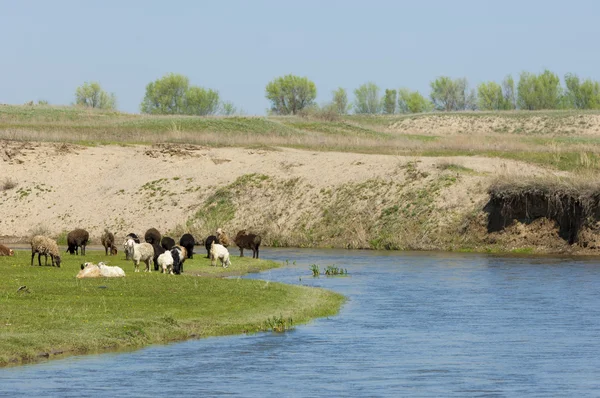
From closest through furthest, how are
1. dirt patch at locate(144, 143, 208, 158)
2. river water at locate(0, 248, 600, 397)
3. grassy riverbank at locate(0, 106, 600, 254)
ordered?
river water at locate(0, 248, 600, 397), grassy riverbank at locate(0, 106, 600, 254), dirt patch at locate(144, 143, 208, 158)

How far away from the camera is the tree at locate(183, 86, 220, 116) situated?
17300 cm

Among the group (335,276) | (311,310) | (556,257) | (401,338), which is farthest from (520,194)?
(401,338)

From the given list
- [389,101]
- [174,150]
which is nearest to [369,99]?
[389,101]

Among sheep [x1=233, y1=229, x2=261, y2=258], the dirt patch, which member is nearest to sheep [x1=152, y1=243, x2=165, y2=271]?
sheep [x1=233, y1=229, x2=261, y2=258]

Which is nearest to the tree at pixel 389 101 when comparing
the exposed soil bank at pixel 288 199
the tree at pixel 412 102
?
the tree at pixel 412 102

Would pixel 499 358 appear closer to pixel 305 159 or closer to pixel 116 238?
pixel 116 238

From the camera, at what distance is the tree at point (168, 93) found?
17600 cm

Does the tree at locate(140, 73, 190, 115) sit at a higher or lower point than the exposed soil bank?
higher

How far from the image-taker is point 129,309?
94.4ft

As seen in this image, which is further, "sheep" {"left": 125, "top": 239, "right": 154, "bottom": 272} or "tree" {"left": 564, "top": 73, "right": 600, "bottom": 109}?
"tree" {"left": 564, "top": 73, "right": 600, "bottom": 109}

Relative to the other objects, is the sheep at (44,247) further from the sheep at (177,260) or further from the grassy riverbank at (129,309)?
the sheep at (177,260)

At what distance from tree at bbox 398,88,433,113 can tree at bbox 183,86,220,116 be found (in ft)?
112

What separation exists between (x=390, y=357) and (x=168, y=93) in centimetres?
15535

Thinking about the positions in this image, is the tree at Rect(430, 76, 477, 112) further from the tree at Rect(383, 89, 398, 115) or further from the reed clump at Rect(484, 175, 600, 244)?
the reed clump at Rect(484, 175, 600, 244)
